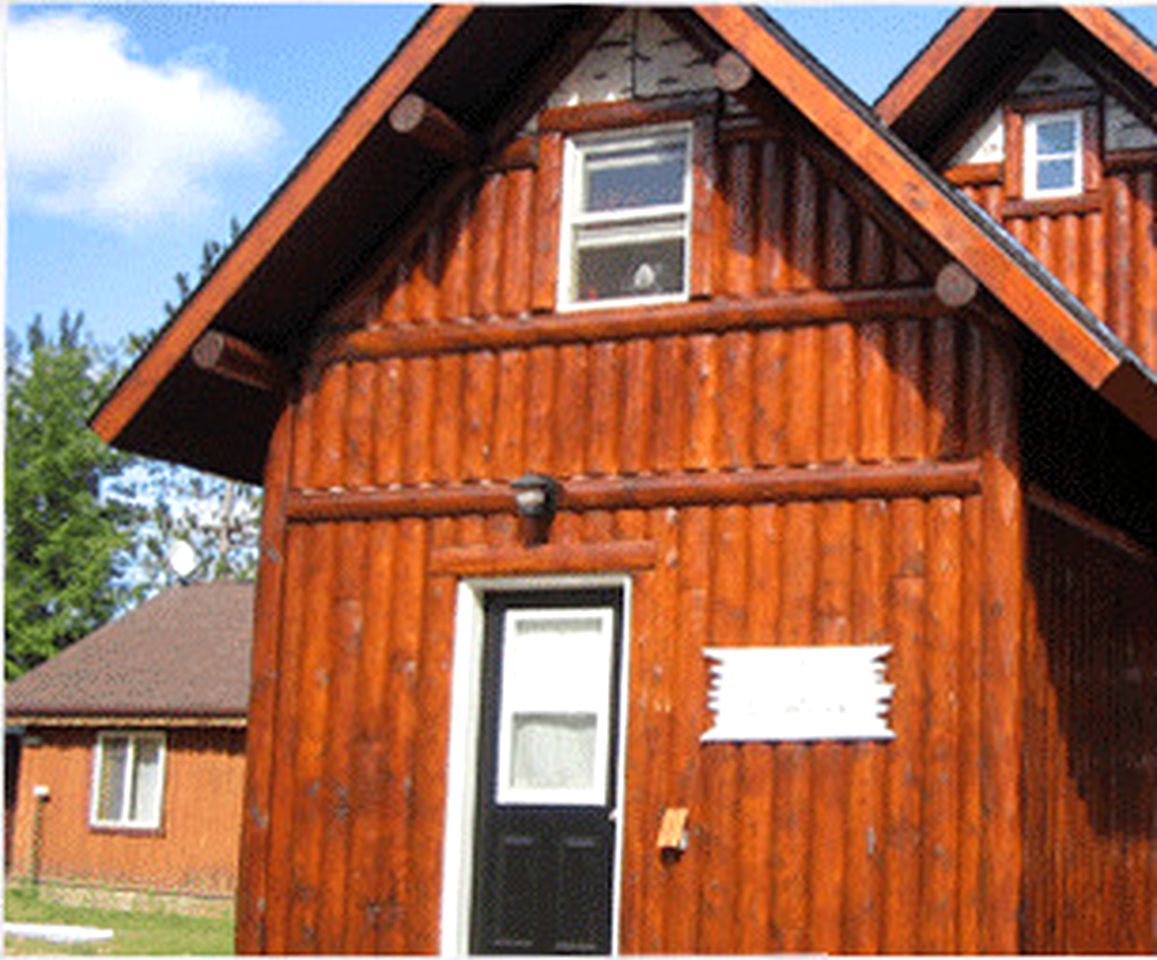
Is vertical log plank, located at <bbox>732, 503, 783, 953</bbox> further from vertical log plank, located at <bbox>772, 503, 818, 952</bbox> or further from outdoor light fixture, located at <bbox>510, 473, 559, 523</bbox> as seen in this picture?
outdoor light fixture, located at <bbox>510, 473, 559, 523</bbox>

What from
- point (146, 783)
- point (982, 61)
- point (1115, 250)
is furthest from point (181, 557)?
point (1115, 250)

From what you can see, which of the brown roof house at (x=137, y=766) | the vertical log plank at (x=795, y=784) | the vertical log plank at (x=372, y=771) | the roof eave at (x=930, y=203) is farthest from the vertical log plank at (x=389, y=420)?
the brown roof house at (x=137, y=766)

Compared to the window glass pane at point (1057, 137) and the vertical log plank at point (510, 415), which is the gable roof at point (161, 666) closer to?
the window glass pane at point (1057, 137)

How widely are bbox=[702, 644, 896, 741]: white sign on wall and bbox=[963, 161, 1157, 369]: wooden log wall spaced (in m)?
5.66

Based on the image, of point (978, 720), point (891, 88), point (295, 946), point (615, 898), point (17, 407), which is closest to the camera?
point (978, 720)

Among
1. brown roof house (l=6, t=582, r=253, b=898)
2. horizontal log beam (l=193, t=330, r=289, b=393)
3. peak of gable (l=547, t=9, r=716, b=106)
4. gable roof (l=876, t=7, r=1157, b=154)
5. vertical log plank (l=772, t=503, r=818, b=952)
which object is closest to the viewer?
vertical log plank (l=772, t=503, r=818, b=952)

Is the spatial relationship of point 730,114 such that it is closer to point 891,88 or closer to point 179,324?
point 179,324

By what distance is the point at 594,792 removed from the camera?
1220cm

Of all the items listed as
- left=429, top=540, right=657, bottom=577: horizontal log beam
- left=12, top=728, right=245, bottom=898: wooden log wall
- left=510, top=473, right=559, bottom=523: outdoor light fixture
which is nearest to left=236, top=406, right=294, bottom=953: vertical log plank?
left=429, top=540, right=657, bottom=577: horizontal log beam

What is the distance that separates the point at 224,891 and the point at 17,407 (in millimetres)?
24888

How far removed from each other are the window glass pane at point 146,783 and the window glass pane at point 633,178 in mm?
20783

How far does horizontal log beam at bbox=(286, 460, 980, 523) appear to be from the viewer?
1161 cm

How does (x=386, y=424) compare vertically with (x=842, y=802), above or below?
above

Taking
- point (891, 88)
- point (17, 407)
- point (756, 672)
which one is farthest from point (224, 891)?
point (17, 407)
